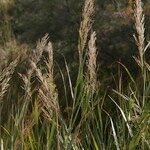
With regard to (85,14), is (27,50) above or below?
below

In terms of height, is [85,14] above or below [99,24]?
above

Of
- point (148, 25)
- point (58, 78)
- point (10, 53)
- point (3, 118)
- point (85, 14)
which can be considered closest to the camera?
point (85, 14)

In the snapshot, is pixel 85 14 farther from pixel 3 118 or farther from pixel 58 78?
pixel 58 78

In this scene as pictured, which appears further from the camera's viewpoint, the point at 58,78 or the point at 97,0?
the point at 97,0

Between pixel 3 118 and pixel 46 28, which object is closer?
pixel 3 118

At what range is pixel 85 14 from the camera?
1209 mm

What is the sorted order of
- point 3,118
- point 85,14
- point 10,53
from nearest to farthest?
point 85,14 < point 3,118 < point 10,53

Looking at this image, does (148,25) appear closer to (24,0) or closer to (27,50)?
(27,50)

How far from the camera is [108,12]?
4.61 meters

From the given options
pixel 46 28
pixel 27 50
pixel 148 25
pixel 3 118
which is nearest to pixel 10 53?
pixel 27 50

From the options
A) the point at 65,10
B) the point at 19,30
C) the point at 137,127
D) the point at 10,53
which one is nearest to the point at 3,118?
the point at 10,53

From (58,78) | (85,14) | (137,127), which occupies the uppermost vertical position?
(85,14)

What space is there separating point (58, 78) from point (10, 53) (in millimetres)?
780

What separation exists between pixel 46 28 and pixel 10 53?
63 cm
